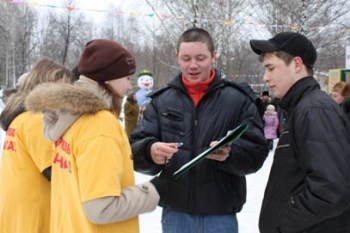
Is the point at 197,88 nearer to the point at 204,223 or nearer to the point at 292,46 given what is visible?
the point at 292,46

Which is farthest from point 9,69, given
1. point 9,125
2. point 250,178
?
point 9,125

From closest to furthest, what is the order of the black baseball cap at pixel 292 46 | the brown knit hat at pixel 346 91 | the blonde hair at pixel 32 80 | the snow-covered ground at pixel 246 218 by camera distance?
the black baseball cap at pixel 292 46 < the blonde hair at pixel 32 80 < the snow-covered ground at pixel 246 218 < the brown knit hat at pixel 346 91

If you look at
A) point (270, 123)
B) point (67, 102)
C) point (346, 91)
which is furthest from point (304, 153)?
point (270, 123)

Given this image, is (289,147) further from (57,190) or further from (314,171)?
(57,190)

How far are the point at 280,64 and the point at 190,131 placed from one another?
0.67 meters

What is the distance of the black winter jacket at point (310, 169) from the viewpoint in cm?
179

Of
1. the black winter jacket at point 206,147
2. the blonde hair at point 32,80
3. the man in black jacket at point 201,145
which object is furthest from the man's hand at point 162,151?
the blonde hair at point 32,80

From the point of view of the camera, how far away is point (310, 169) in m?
1.82

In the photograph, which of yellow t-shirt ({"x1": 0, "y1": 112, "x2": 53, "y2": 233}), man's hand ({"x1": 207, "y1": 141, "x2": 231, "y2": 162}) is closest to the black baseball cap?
man's hand ({"x1": 207, "y1": 141, "x2": 231, "y2": 162})

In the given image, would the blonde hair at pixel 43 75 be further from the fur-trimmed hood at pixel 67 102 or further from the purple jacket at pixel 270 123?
the purple jacket at pixel 270 123

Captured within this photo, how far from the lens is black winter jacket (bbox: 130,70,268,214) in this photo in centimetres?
239

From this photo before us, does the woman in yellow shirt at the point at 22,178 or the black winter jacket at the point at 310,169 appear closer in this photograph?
the black winter jacket at the point at 310,169

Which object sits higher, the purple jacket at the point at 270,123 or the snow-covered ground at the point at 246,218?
the purple jacket at the point at 270,123

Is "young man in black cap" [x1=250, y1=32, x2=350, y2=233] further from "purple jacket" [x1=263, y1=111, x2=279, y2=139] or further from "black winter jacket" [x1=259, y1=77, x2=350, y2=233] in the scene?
"purple jacket" [x1=263, y1=111, x2=279, y2=139]
